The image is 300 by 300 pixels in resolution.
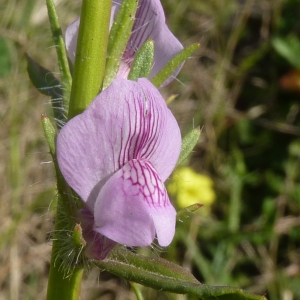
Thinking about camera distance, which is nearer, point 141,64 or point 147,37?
point 141,64

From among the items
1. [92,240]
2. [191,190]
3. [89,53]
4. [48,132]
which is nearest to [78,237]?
[92,240]

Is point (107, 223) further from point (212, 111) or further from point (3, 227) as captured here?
point (212, 111)

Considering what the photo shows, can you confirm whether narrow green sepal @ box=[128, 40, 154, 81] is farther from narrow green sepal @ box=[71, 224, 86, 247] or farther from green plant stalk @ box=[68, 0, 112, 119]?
narrow green sepal @ box=[71, 224, 86, 247]

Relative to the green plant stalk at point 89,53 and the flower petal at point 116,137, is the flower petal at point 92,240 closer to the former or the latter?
the flower petal at point 116,137

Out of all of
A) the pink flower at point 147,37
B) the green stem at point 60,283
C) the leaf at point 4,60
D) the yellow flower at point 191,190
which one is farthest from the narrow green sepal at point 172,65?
the yellow flower at point 191,190

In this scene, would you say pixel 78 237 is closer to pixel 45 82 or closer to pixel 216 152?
pixel 45 82

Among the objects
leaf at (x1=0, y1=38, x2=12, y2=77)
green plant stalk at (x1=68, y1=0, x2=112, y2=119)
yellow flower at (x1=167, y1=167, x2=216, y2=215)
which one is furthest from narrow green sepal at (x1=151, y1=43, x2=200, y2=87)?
yellow flower at (x1=167, y1=167, x2=216, y2=215)

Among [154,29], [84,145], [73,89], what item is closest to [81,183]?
[84,145]
